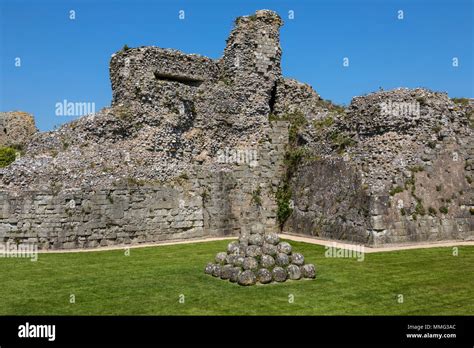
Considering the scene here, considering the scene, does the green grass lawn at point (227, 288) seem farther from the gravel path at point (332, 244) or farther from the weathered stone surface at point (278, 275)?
the gravel path at point (332, 244)

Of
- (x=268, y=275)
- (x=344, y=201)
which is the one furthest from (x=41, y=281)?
(x=344, y=201)

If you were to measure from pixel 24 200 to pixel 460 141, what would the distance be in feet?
55.6

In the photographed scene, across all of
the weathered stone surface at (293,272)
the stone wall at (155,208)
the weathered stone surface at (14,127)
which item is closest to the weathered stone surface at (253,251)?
the weathered stone surface at (293,272)

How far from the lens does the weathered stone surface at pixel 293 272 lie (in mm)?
12445

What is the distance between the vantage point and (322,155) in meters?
22.4

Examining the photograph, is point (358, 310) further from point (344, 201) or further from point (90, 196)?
point (90, 196)

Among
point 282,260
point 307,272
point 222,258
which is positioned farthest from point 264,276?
point 222,258

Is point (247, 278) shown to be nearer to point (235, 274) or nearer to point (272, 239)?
point (235, 274)

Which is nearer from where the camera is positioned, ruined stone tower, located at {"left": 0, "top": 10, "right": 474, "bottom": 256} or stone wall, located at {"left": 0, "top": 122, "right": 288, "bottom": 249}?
stone wall, located at {"left": 0, "top": 122, "right": 288, "bottom": 249}

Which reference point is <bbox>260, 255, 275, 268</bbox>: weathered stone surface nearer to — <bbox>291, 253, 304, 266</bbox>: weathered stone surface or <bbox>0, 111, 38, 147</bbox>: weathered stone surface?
<bbox>291, 253, 304, 266</bbox>: weathered stone surface

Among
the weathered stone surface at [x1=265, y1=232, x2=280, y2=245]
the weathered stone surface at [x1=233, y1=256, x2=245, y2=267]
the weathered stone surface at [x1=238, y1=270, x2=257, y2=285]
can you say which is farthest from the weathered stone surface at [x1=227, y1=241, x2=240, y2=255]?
the weathered stone surface at [x1=238, y1=270, x2=257, y2=285]

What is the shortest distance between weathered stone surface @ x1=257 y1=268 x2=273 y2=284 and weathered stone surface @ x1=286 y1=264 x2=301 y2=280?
55 centimetres

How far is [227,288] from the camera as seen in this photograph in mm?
11773

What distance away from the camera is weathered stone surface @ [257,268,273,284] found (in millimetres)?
12094
